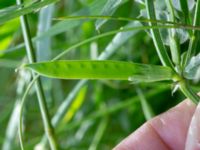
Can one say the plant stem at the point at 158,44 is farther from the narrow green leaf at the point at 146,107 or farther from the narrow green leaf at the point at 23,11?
the narrow green leaf at the point at 146,107

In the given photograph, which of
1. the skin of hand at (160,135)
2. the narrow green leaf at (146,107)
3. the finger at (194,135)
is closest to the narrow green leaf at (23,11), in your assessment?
the finger at (194,135)

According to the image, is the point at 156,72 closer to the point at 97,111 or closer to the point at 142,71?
the point at 142,71

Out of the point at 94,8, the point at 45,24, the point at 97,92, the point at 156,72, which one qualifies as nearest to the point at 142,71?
the point at 156,72

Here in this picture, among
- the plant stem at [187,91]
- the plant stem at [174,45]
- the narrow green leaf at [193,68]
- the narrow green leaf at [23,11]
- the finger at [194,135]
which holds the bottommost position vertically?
the finger at [194,135]

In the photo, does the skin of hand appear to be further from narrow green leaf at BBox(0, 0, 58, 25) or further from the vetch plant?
narrow green leaf at BBox(0, 0, 58, 25)

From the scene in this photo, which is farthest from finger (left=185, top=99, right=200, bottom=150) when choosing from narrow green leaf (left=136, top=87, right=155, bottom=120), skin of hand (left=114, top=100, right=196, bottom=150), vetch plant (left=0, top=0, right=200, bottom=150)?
narrow green leaf (left=136, top=87, right=155, bottom=120)

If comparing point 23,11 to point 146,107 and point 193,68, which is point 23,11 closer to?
point 193,68

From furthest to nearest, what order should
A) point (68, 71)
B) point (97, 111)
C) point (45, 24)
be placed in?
1. point (97, 111)
2. point (45, 24)
3. point (68, 71)
